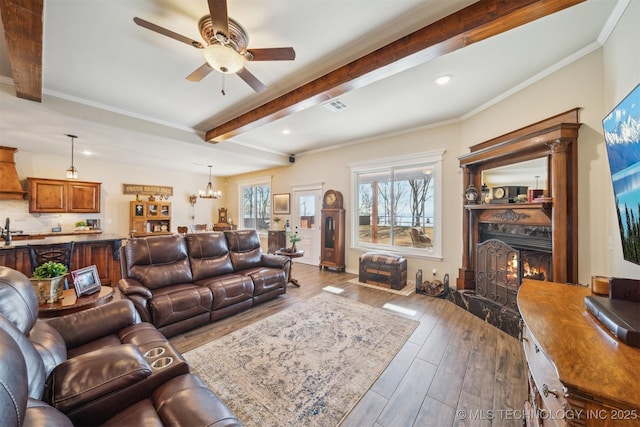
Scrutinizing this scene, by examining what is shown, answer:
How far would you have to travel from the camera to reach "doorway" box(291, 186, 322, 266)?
6.07m

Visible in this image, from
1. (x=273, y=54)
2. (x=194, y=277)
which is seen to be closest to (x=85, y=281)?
(x=194, y=277)

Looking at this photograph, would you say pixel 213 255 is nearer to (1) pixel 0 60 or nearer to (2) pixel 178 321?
(2) pixel 178 321

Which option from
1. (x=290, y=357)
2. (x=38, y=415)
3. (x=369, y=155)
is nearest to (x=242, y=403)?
(x=290, y=357)

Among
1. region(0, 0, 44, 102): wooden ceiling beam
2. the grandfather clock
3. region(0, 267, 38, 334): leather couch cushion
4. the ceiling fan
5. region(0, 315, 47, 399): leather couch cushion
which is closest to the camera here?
region(0, 315, 47, 399): leather couch cushion

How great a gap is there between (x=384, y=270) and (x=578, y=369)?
11.7 feet

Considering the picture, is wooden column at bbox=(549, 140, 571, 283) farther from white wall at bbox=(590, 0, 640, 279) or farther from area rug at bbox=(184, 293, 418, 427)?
area rug at bbox=(184, 293, 418, 427)

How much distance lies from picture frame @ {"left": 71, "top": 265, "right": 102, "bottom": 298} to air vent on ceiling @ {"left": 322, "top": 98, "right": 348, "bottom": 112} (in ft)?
11.0

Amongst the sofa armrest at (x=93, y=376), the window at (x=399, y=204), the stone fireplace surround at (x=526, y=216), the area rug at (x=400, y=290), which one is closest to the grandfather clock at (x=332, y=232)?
the window at (x=399, y=204)

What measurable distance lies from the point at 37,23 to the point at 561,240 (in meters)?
4.88

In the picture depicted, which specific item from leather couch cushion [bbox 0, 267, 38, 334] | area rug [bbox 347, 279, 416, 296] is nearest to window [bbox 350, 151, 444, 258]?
area rug [bbox 347, 279, 416, 296]

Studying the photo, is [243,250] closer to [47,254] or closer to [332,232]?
[332,232]

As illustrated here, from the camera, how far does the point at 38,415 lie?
28.9 inches

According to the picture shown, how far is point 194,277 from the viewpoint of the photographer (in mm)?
3201

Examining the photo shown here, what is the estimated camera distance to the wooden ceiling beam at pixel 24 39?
1617 mm
